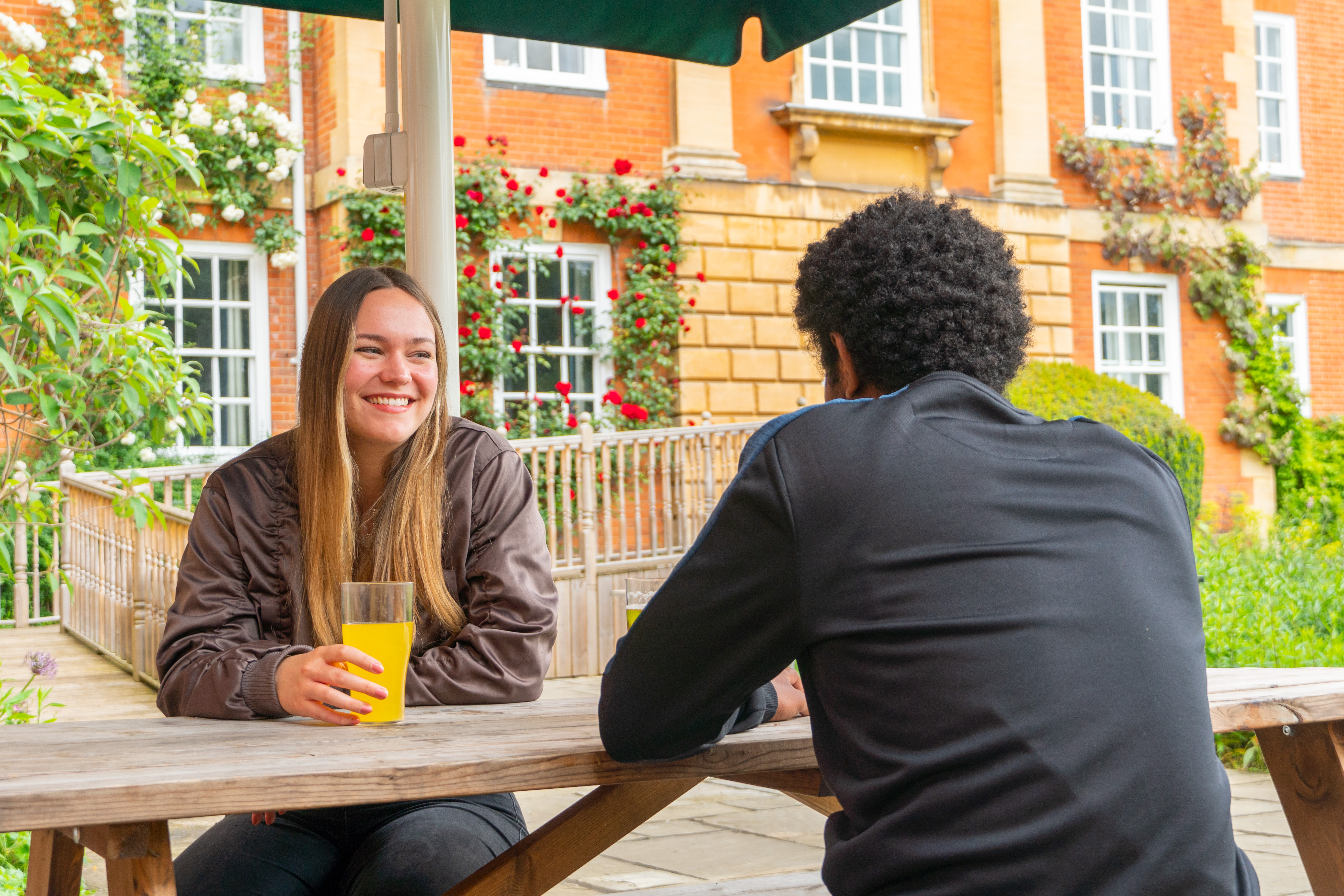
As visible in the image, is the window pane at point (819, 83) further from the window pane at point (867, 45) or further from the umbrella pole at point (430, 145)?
the umbrella pole at point (430, 145)

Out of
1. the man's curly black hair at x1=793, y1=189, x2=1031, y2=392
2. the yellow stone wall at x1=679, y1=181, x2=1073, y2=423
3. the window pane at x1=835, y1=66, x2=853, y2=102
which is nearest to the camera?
the man's curly black hair at x1=793, y1=189, x2=1031, y2=392

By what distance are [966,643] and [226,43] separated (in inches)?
432

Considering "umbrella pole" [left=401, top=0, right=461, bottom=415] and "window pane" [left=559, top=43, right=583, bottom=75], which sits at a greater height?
"window pane" [left=559, top=43, right=583, bottom=75]

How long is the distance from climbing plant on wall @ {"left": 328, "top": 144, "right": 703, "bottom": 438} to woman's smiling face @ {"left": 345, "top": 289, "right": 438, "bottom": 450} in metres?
7.79

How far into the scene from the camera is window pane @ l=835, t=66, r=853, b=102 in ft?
41.4

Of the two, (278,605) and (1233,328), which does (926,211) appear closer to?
(278,605)

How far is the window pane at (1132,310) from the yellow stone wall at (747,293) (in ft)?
8.75

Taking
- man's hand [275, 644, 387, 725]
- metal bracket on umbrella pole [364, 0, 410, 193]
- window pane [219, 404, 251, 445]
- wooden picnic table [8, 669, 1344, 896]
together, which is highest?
metal bracket on umbrella pole [364, 0, 410, 193]

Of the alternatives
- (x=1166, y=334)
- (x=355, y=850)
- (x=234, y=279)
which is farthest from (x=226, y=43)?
(x=355, y=850)

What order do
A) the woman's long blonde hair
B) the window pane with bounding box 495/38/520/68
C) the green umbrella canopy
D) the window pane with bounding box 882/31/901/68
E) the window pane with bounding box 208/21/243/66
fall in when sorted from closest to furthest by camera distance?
the woman's long blonde hair < the green umbrella canopy < the window pane with bounding box 208/21/243/66 < the window pane with bounding box 495/38/520/68 < the window pane with bounding box 882/31/901/68

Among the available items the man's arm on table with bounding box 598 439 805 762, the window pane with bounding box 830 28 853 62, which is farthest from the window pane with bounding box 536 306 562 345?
the man's arm on table with bounding box 598 439 805 762

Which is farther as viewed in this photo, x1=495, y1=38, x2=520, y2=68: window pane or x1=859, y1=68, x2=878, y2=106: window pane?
x1=859, y1=68, x2=878, y2=106: window pane

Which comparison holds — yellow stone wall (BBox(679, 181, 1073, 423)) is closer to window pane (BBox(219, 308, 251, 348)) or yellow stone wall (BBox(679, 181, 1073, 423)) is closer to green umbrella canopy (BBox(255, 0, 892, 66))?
window pane (BBox(219, 308, 251, 348))

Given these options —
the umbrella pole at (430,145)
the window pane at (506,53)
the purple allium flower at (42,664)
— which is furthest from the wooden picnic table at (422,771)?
the window pane at (506,53)
